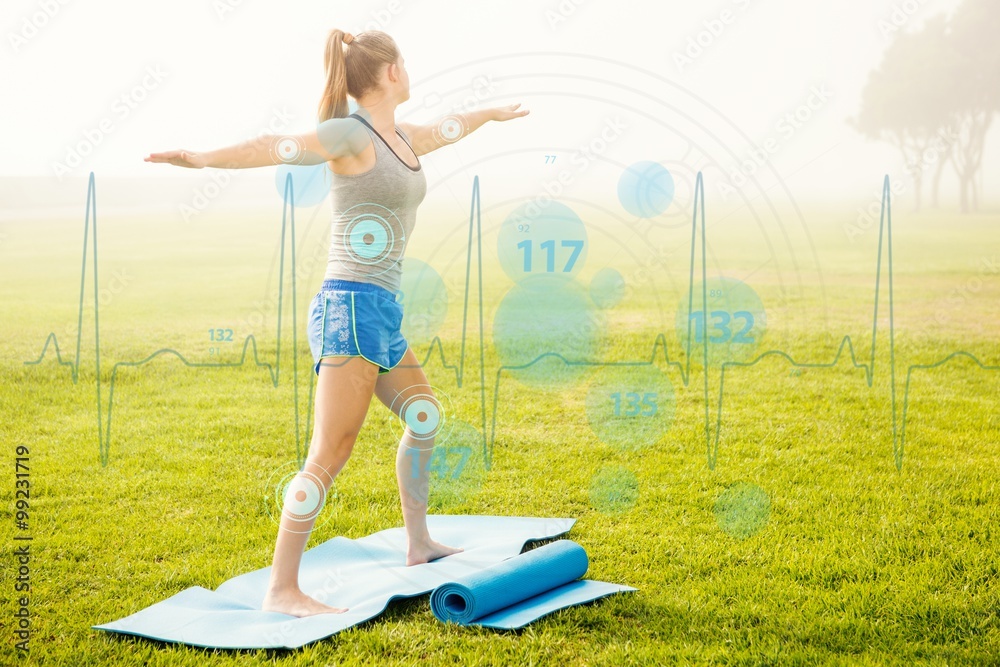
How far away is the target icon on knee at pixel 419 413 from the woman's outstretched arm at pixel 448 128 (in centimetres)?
104

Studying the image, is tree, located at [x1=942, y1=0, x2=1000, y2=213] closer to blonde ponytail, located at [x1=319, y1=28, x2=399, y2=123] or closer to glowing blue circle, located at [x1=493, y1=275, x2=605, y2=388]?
glowing blue circle, located at [x1=493, y1=275, x2=605, y2=388]

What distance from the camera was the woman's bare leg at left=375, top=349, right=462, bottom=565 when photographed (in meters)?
3.91

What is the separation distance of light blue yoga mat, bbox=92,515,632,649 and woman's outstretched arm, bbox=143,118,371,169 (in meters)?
1.70

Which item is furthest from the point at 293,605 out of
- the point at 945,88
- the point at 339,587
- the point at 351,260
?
the point at 945,88

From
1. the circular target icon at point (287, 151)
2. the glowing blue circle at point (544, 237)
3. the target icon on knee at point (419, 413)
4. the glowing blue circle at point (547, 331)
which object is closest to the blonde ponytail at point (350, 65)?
the circular target icon at point (287, 151)

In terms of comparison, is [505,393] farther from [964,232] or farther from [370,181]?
[964,232]

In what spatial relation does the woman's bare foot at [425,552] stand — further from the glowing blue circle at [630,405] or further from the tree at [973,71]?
the tree at [973,71]

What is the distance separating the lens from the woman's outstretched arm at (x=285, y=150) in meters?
3.23

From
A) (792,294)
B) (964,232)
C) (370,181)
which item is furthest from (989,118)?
(370,181)

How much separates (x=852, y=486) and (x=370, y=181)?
3405 mm

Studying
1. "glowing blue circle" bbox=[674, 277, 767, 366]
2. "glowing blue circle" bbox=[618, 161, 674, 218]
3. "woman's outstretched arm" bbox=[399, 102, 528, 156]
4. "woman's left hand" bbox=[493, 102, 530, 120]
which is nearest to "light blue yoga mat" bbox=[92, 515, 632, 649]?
"woman's outstretched arm" bbox=[399, 102, 528, 156]

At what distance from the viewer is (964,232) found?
63.5 ft

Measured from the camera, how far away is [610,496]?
5.27 metres

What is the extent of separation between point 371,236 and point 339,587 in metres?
1.52
